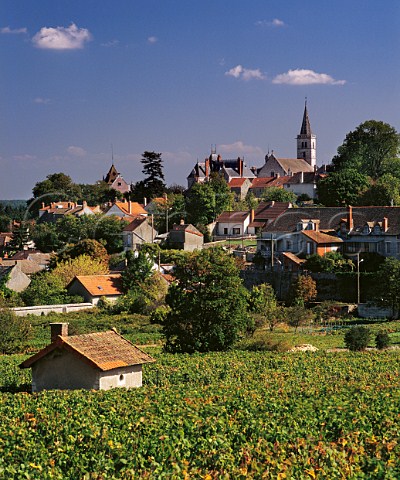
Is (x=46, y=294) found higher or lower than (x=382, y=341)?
higher

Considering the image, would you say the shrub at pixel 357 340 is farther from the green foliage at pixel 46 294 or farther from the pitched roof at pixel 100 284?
the green foliage at pixel 46 294

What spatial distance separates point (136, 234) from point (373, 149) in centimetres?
3008

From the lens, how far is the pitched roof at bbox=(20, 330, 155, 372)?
24.2 metres

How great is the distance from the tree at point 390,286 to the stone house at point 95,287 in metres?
18.4

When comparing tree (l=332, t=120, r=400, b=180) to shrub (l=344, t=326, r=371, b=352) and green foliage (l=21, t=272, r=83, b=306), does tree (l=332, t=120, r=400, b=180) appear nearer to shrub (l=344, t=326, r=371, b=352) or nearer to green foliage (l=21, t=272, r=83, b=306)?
green foliage (l=21, t=272, r=83, b=306)

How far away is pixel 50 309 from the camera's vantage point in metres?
58.8

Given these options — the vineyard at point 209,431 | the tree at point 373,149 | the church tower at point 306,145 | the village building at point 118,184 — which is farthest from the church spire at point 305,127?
the vineyard at point 209,431

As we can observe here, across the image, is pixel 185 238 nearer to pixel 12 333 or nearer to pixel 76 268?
pixel 76 268

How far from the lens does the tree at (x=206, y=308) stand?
38.0 meters

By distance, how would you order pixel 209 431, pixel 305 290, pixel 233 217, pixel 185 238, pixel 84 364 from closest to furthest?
pixel 209 431 < pixel 84 364 < pixel 305 290 < pixel 185 238 < pixel 233 217

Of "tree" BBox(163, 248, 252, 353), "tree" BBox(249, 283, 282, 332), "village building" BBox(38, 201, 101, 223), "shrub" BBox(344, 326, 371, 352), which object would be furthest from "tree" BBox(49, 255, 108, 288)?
"shrub" BBox(344, 326, 371, 352)

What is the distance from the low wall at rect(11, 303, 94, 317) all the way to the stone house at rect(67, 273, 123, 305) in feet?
2.85

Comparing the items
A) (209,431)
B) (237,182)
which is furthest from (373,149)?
(209,431)

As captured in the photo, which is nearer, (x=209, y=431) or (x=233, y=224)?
(x=209, y=431)
